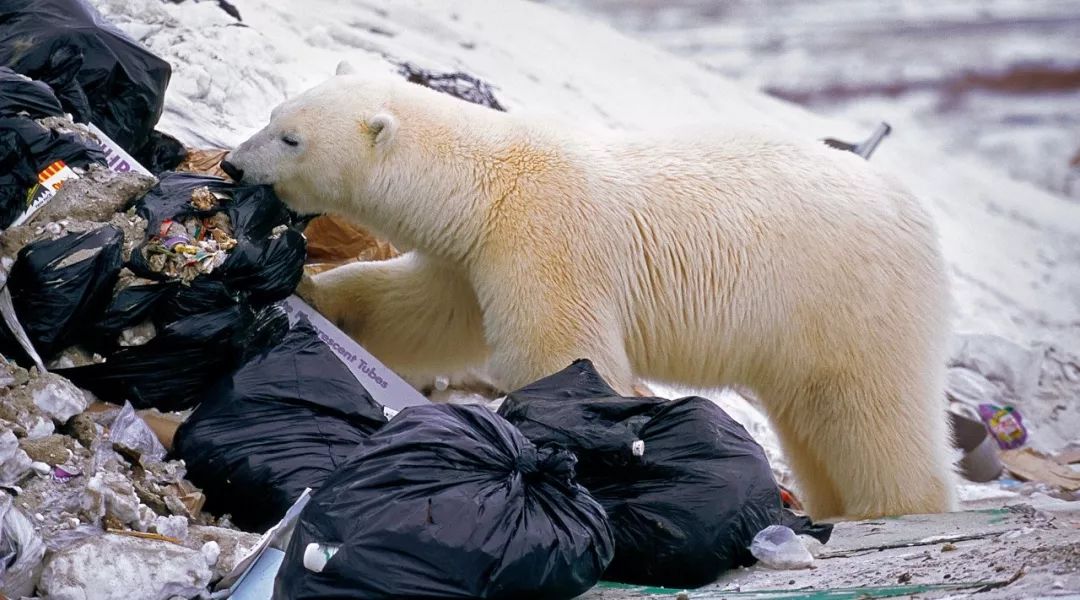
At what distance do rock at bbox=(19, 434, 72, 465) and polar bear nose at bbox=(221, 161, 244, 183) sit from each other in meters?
1.29

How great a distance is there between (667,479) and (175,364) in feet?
4.85

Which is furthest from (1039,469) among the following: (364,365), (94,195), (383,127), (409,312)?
(94,195)

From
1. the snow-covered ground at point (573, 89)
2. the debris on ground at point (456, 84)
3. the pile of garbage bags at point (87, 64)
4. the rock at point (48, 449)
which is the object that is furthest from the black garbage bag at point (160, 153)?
the debris on ground at point (456, 84)

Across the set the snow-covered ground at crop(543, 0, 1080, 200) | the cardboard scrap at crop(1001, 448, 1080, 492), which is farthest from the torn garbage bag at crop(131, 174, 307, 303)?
the snow-covered ground at crop(543, 0, 1080, 200)

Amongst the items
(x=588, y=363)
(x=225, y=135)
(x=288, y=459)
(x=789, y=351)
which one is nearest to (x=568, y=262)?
(x=588, y=363)

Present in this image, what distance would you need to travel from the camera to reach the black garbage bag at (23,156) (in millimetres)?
3770

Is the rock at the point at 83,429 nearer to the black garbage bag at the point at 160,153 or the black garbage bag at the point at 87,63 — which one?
the black garbage bag at the point at 87,63

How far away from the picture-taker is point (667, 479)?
3383mm

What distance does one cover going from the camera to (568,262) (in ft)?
14.2

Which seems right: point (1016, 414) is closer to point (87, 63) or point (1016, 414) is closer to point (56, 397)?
point (87, 63)

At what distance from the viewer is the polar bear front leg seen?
4785 mm

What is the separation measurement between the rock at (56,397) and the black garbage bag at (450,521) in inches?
37.8

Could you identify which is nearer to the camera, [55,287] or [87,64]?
[55,287]

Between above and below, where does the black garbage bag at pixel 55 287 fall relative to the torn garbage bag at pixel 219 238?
below
